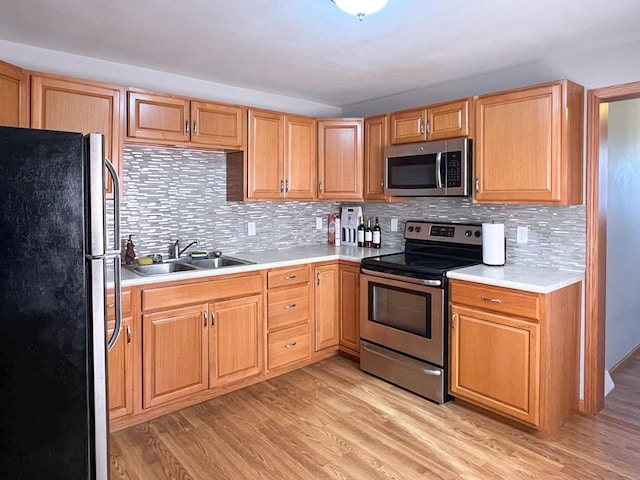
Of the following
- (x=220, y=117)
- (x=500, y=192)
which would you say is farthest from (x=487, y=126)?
(x=220, y=117)

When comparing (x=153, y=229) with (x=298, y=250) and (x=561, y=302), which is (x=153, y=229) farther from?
(x=561, y=302)

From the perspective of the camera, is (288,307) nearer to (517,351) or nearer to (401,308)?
(401,308)

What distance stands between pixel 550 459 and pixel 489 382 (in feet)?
1.65

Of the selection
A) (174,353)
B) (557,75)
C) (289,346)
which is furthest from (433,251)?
(174,353)

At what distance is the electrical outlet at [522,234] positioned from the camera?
3068 mm

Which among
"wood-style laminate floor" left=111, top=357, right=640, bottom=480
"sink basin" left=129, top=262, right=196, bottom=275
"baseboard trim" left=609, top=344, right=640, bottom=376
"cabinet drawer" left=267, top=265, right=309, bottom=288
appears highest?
"sink basin" left=129, top=262, right=196, bottom=275

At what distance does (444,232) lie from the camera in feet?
11.5

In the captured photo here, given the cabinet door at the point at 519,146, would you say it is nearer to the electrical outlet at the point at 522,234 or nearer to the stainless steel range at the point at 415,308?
the electrical outlet at the point at 522,234

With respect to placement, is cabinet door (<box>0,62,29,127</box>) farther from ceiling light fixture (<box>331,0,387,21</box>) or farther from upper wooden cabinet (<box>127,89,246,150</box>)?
ceiling light fixture (<box>331,0,387,21</box>)

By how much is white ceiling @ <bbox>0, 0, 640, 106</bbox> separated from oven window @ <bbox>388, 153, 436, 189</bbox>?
0.63 meters

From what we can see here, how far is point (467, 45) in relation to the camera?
264cm

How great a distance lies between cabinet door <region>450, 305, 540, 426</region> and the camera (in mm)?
2500

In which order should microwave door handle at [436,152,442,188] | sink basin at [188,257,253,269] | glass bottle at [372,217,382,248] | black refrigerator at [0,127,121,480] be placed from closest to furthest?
black refrigerator at [0,127,121,480], microwave door handle at [436,152,442,188], sink basin at [188,257,253,269], glass bottle at [372,217,382,248]

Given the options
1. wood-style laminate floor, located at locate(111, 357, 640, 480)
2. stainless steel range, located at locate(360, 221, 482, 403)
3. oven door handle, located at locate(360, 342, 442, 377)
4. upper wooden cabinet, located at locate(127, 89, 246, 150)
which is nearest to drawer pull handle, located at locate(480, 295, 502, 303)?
stainless steel range, located at locate(360, 221, 482, 403)
